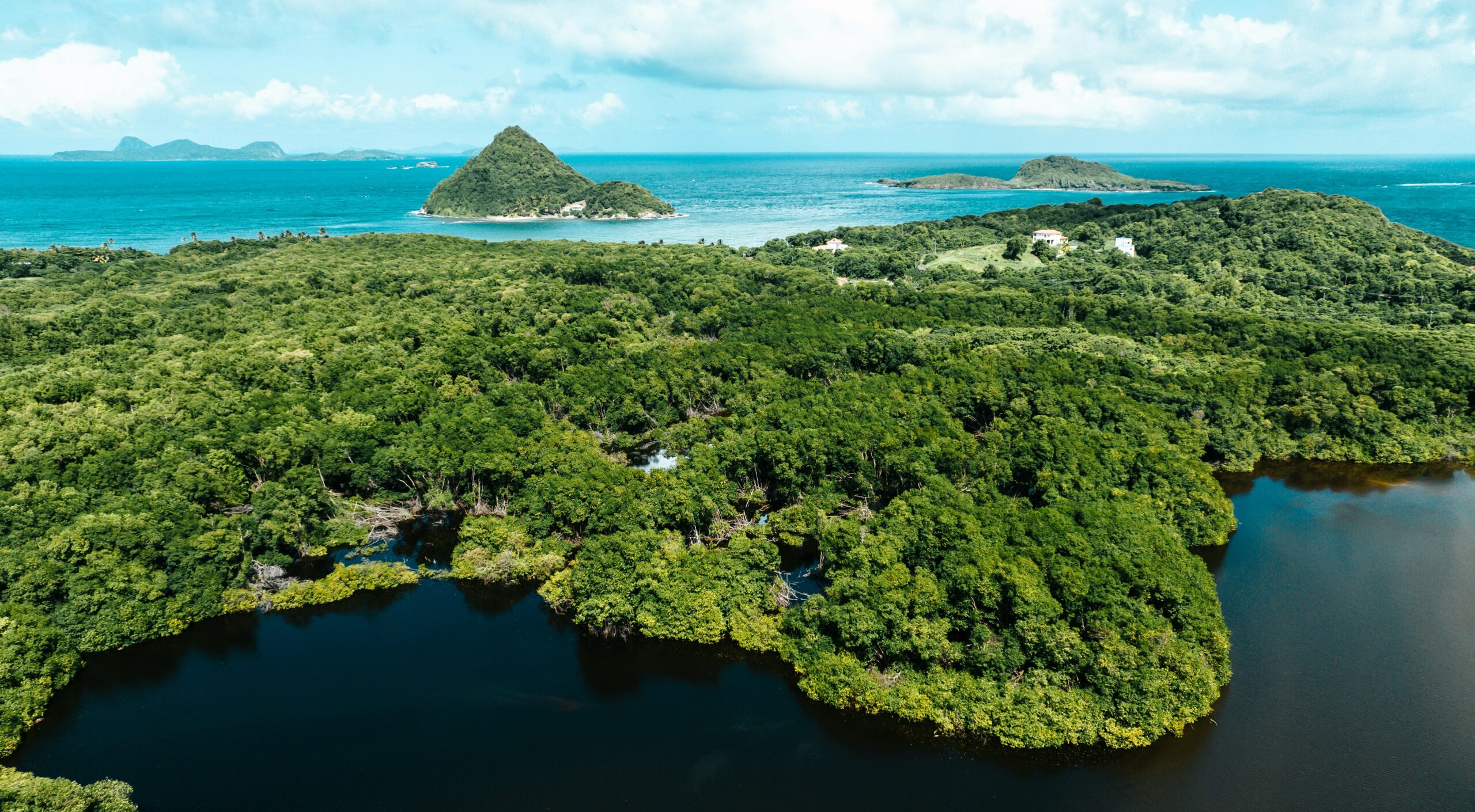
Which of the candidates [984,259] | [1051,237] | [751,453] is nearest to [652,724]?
[751,453]

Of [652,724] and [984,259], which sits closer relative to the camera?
[652,724]

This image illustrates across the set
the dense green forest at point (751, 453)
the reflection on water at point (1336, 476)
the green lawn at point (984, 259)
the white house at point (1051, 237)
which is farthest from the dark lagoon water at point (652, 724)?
the white house at point (1051, 237)

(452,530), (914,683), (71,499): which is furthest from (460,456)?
(914,683)

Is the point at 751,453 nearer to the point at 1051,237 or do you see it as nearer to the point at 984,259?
the point at 984,259

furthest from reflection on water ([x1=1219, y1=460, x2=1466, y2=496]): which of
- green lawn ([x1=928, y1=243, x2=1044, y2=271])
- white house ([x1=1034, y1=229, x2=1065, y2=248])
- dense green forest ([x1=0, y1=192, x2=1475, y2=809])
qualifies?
white house ([x1=1034, y1=229, x2=1065, y2=248])

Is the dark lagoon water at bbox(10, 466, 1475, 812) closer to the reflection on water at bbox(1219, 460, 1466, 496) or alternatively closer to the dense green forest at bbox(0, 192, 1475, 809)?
the dense green forest at bbox(0, 192, 1475, 809)

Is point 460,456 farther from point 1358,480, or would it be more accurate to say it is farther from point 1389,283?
point 1389,283
